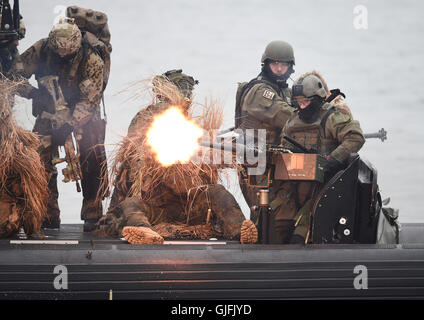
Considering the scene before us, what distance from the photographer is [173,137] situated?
23.4 feet

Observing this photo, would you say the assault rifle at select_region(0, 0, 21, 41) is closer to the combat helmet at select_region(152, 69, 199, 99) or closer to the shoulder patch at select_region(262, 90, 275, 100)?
the combat helmet at select_region(152, 69, 199, 99)

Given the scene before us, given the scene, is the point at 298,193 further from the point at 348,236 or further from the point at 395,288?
the point at 395,288

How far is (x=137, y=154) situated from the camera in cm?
740

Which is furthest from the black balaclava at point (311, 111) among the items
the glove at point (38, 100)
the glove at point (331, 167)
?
the glove at point (38, 100)

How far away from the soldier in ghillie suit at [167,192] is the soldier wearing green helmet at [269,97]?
999 millimetres

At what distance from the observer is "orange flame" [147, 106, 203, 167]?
716cm

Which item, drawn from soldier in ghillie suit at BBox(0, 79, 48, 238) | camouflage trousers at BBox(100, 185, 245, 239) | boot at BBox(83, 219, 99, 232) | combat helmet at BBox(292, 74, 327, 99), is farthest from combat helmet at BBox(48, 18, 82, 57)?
combat helmet at BBox(292, 74, 327, 99)

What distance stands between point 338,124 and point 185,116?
1.24 metres

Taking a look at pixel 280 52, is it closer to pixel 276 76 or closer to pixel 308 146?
pixel 276 76

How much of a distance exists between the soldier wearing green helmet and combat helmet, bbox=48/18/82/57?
167 centimetres

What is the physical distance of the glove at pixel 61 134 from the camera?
828 centimetres

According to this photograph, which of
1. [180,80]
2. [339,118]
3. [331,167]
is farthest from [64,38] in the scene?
[331,167]

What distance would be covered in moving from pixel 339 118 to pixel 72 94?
2.65 m
